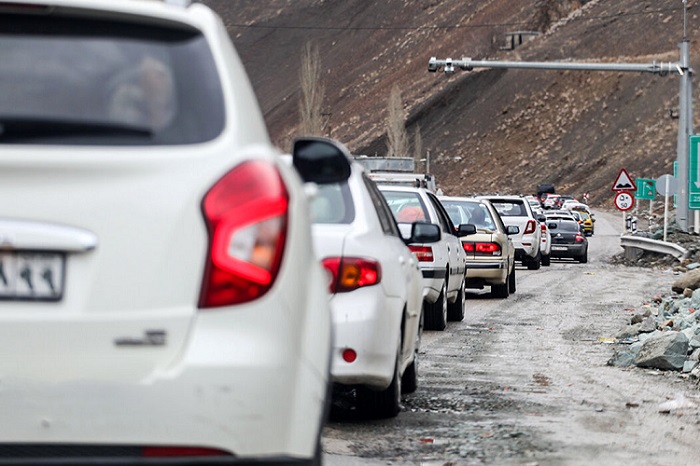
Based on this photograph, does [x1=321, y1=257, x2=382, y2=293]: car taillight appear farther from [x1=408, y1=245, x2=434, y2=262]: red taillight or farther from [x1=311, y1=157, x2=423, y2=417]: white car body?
[x1=408, y1=245, x2=434, y2=262]: red taillight

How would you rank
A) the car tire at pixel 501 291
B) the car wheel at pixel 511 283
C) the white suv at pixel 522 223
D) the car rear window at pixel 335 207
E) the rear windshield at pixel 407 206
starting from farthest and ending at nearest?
the white suv at pixel 522 223 → the car wheel at pixel 511 283 → the car tire at pixel 501 291 → the rear windshield at pixel 407 206 → the car rear window at pixel 335 207

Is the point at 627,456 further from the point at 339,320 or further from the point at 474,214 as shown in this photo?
the point at 474,214

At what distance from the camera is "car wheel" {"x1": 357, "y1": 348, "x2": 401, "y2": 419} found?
8.79 metres

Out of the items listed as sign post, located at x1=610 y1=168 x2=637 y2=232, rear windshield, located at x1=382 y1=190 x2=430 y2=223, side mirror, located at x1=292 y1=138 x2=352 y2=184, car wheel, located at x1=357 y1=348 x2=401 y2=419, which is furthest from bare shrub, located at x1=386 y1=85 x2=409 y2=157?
side mirror, located at x1=292 y1=138 x2=352 y2=184

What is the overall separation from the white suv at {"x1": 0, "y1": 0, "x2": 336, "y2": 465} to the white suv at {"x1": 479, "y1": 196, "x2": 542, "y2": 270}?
29.8 metres

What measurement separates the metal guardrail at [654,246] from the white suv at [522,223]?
3.45 meters

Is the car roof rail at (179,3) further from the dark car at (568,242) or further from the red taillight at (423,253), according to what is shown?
the dark car at (568,242)

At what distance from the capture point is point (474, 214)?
2417 centimetres

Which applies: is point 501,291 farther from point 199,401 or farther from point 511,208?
point 199,401

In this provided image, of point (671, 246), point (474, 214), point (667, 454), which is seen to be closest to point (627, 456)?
point (667, 454)

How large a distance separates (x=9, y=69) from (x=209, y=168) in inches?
24.7

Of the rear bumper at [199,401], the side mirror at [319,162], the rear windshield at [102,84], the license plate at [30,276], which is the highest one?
the rear windshield at [102,84]

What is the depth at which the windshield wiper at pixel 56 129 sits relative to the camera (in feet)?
13.5

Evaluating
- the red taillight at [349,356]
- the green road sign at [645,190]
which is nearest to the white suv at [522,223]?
the green road sign at [645,190]
